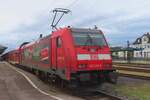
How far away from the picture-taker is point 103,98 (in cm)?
1343

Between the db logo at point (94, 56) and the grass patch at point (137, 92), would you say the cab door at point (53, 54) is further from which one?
A: the grass patch at point (137, 92)

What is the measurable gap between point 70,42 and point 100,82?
7.28ft

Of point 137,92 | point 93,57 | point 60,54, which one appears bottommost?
point 137,92

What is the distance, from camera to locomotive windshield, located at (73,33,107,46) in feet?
50.6

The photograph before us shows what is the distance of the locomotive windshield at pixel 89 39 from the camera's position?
15.4m

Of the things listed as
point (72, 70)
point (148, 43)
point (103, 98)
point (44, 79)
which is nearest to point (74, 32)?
point (72, 70)

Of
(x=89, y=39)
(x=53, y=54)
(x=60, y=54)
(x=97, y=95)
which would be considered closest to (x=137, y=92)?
(x=97, y=95)

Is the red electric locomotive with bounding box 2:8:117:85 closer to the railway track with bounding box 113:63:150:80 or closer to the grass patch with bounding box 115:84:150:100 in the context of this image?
the grass patch with bounding box 115:84:150:100

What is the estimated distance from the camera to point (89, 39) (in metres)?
15.7

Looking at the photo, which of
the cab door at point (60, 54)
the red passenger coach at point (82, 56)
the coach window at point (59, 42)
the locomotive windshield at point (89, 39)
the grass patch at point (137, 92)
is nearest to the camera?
the grass patch at point (137, 92)

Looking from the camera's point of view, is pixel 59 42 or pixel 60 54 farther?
pixel 59 42

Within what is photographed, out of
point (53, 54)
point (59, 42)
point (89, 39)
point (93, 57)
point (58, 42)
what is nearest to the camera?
point (93, 57)

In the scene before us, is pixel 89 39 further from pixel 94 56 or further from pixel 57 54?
pixel 57 54

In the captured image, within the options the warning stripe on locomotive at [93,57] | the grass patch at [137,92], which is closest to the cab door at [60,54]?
the warning stripe on locomotive at [93,57]
